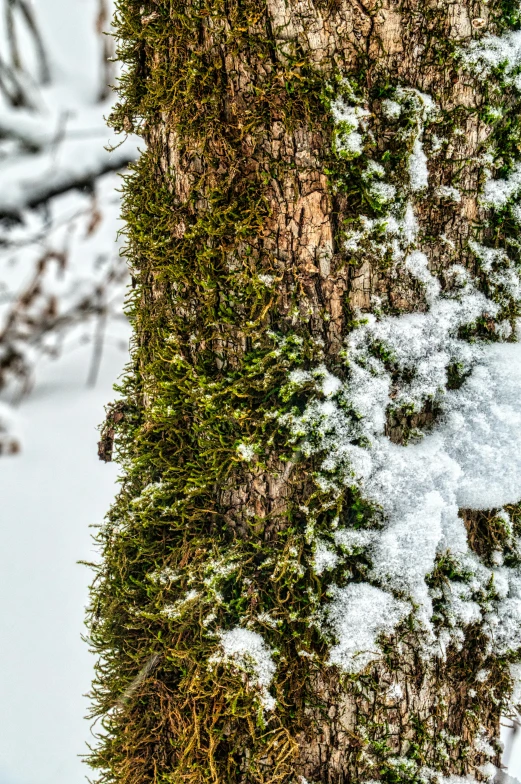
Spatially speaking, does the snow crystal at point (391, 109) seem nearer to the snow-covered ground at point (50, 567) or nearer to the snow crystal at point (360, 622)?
the snow crystal at point (360, 622)

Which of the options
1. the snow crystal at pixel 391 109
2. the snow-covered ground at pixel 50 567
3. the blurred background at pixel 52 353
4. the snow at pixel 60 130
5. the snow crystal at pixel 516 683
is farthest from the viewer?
the snow-covered ground at pixel 50 567

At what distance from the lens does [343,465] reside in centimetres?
87

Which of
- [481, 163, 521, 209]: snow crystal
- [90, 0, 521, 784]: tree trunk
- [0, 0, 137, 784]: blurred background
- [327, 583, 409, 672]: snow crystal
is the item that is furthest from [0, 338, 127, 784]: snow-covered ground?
[481, 163, 521, 209]: snow crystal

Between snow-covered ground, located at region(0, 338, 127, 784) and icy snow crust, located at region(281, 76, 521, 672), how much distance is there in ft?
5.09

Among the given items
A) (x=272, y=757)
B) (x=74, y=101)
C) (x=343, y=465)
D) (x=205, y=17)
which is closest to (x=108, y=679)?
(x=272, y=757)

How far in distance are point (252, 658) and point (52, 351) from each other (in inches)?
A: 113

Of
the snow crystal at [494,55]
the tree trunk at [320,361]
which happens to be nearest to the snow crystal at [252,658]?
the tree trunk at [320,361]

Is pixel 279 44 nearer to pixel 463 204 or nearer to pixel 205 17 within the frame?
pixel 205 17

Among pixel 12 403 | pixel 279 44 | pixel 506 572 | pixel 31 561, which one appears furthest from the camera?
pixel 12 403

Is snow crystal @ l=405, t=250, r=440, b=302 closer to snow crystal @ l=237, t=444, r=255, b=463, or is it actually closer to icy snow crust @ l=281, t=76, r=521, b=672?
icy snow crust @ l=281, t=76, r=521, b=672

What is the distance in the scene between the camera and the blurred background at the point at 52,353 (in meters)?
2.25

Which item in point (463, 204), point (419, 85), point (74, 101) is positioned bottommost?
point (463, 204)

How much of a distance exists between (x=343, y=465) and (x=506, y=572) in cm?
37

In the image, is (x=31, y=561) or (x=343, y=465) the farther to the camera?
(x=31, y=561)
